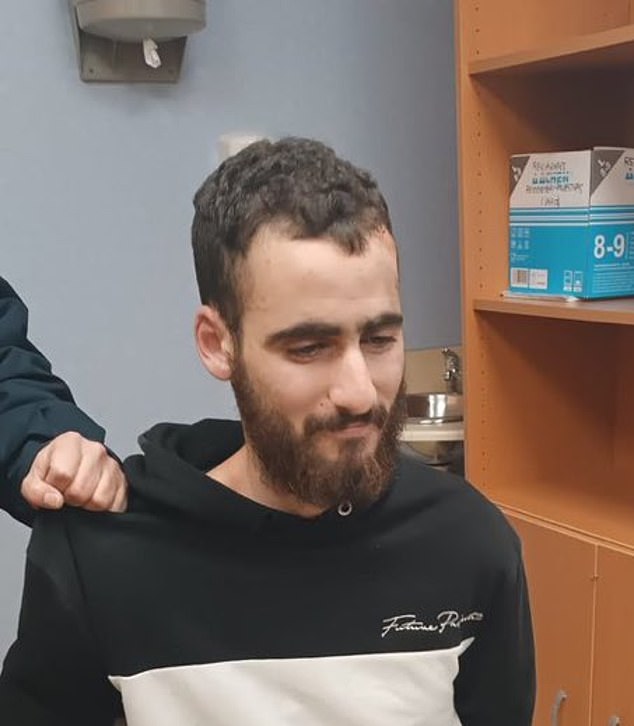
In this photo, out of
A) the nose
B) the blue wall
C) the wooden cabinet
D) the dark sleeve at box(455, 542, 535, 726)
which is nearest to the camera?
the nose

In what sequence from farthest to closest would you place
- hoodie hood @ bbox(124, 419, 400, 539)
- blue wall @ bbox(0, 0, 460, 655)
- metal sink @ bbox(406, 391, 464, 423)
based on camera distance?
1. metal sink @ bbox(406, 391, 464, 423)
2. blue wall @ bbox(0, 0, 460, 655)
3. hoodie hood @ bbox(124, 419, 400, 539)

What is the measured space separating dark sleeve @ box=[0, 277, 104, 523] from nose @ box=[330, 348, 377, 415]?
1.17ft

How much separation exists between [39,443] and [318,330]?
38cm

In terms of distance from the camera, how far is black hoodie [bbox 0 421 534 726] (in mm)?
1013

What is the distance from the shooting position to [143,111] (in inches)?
81.8

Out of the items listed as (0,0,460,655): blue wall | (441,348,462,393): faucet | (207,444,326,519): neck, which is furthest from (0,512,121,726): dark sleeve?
(441,348,462,393): faucet

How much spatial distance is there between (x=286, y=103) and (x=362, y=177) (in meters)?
1.34

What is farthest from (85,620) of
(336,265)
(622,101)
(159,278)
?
(622,101)

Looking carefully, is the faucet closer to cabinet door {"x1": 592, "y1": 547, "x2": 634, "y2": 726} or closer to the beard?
cabinet door {"x1": 592, "y1": 547, "x2": 634, "y2": 726}

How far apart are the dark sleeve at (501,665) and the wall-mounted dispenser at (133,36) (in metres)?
1.24

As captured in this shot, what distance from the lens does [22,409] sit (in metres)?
1.15

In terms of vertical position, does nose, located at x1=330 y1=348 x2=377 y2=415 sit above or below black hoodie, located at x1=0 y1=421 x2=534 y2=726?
above

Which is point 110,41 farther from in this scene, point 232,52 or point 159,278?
point 159,278

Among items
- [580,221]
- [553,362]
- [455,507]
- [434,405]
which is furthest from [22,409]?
[434,405]
